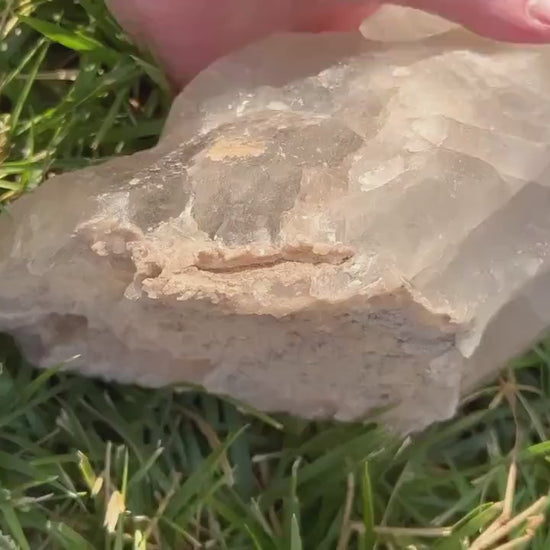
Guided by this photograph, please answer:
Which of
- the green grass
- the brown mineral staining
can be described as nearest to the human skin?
the green grass

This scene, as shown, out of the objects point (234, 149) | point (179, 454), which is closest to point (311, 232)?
point (234, 149)

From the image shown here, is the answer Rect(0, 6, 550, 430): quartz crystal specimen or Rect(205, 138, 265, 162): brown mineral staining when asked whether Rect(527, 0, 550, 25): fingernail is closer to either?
Rect(0, 6, 550, 430): quartz crystal specimen

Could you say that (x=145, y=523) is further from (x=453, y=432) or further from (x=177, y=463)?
(x=453, y=432)

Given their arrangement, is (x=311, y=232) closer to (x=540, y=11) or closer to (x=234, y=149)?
(x=234, y=149)

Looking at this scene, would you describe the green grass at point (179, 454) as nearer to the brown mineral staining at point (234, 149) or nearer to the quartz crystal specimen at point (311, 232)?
the quartz crystal specimen at point (311, 232)

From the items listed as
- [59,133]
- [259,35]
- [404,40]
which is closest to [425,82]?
[404,40]

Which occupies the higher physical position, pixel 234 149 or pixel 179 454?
pixel 234 149
